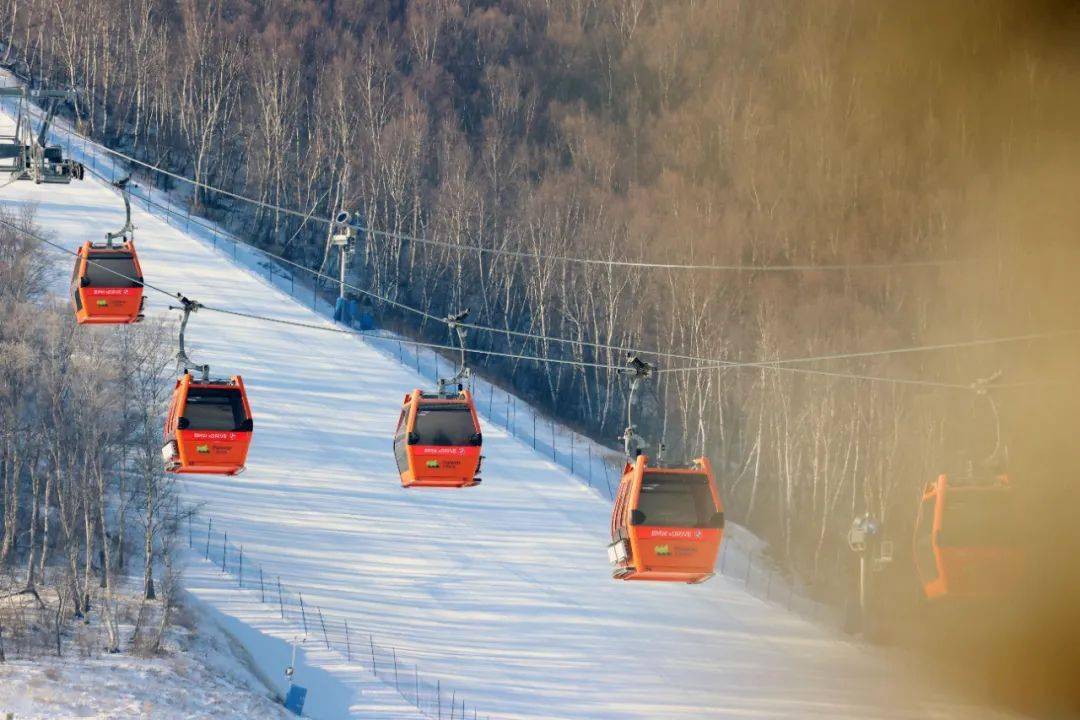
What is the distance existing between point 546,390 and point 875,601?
74.2ft

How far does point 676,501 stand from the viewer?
20.4 metres

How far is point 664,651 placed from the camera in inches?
1614

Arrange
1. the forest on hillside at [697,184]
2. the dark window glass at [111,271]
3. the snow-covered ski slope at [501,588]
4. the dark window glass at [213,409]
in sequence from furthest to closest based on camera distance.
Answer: the forest on hillside at [697,184] < the snow-covered ski slope at [501,588] < the dark window glass at [111,271] < the dark window glass at [213,409]

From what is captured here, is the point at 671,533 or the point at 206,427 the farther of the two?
the point at 206,427

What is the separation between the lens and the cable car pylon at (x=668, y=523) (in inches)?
795

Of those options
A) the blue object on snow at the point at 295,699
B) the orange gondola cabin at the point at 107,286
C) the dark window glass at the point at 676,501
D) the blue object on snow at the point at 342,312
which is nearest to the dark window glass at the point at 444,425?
the dark window glass at the point at 676,501

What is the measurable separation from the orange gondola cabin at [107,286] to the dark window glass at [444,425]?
7.33m

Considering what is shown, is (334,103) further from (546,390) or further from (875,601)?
(875,601)

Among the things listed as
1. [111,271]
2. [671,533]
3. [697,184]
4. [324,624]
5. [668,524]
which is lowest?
[324,624]

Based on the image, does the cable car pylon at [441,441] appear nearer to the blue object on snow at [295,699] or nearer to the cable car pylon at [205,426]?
the cable car pylon at [205,426]

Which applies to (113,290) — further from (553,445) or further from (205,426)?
(553,445)

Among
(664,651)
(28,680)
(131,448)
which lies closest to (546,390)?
(131,448)

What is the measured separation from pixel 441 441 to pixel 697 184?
214ft

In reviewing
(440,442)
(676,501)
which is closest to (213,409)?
(440,442)
